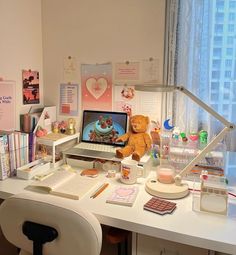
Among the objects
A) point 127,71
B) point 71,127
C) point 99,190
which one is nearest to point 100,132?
point 71,127

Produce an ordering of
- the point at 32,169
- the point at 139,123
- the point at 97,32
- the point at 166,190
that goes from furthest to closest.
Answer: the point at 97,32, the point at 139,123, the point at 32,169, the point at 166,190

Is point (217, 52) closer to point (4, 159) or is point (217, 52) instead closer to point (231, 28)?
point (231, 28)

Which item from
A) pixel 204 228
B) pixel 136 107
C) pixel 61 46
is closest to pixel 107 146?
pixel 136 107

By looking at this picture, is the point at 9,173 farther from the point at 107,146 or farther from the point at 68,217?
the point at 68,217

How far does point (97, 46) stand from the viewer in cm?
174

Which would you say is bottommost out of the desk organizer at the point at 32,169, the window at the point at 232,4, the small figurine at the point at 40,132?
the desk organizer at the point at 32,169

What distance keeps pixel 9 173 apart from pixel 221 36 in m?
1.37

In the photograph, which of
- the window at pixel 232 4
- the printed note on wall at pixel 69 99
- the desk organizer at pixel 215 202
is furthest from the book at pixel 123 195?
the window at pixel 232 4

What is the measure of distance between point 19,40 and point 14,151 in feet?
2.34

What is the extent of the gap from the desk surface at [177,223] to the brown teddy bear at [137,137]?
0.38 m

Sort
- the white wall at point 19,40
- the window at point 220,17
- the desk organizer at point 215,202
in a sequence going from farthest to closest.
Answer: the white wall at point 19,40
the window at point 220,17
the desk organizer at point 215,202

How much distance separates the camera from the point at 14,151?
4.80 feet

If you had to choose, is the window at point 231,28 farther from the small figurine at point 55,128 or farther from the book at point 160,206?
the small figurine at point 55,128

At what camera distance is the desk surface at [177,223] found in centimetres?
95
